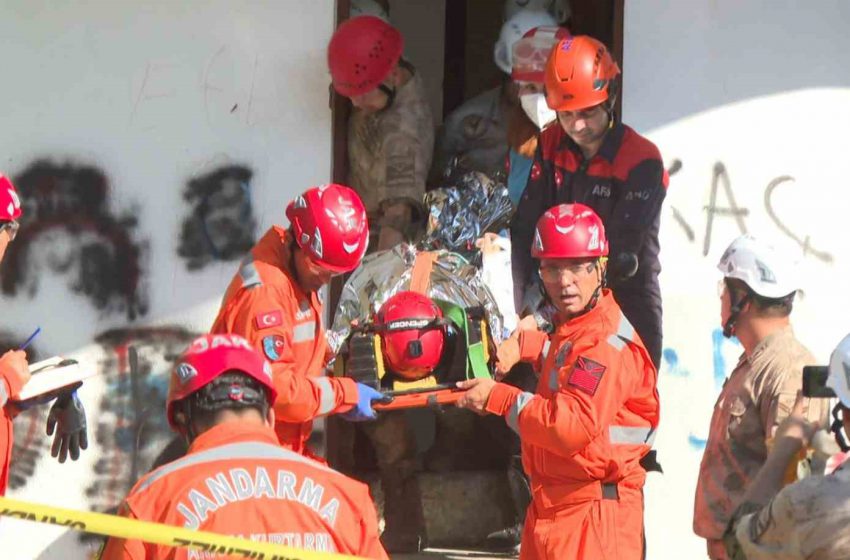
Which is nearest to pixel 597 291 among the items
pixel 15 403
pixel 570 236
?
pixel 570 236

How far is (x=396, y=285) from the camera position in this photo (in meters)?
7.62

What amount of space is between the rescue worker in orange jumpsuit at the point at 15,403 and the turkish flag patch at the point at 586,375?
1.95m

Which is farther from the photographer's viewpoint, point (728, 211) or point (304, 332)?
point (728, 211)

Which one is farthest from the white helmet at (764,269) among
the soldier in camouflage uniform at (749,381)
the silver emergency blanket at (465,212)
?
the silver emergency blanket at (465,212)

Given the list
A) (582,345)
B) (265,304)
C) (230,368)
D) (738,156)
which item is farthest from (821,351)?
(230,368)

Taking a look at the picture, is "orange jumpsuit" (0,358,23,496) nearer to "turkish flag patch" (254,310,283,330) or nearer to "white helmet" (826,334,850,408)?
"turkish flag patch" (254,310,283,330)

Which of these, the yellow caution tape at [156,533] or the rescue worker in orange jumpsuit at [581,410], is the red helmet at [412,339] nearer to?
the rescue worker in orange jumpsuit at [581,410]

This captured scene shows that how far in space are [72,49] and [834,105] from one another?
361 cm

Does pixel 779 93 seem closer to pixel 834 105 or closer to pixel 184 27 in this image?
pixel 834 105

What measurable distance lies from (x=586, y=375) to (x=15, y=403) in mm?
2097

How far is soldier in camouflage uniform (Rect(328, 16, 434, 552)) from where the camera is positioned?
26.3 ft

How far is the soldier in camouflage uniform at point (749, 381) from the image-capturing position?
612 centimetres

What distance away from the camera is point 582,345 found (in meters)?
6.52

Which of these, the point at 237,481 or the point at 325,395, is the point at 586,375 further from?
the point at 237,481
